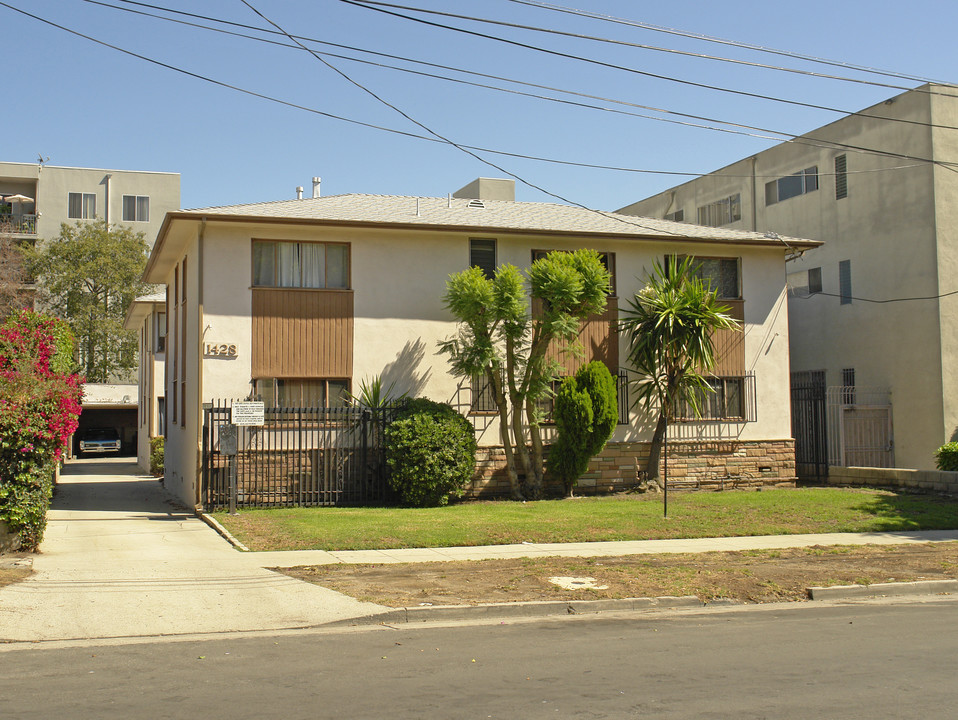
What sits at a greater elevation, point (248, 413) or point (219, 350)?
→ point (219, 350)

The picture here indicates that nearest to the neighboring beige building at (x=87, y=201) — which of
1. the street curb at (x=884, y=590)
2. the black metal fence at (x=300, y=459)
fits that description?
the black metal fence at (x=300, y=459)

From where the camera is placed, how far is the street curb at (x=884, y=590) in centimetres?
1121

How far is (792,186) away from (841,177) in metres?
2.23

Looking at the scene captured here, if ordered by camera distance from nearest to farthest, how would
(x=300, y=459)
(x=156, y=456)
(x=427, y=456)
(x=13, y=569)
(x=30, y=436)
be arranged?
1. (x=13, y=569)
2. (x=30, y=436)
3. (x=427, y=456)
4. (x=300, y=459)
5. (x=156, y=456)

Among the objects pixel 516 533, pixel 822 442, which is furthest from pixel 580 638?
pixel 822 442

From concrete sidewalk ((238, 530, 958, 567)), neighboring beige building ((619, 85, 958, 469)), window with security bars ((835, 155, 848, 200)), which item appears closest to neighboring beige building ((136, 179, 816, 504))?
neighboring beige building ((619, 85, 958, 469))

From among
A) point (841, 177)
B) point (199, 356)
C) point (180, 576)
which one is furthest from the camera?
point (841, 177)

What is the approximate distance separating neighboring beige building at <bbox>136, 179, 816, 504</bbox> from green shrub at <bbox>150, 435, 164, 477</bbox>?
27.6 ft

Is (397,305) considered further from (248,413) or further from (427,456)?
(248,413)

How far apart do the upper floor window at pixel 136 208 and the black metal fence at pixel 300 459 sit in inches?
1523

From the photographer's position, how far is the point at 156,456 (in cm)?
3244

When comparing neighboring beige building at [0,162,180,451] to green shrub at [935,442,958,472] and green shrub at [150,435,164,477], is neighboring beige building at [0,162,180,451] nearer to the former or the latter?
green shrub at [150,435,164,477]

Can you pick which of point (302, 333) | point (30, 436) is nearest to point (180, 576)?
point (30, 436)

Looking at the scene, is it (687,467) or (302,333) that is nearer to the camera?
(302,333)
